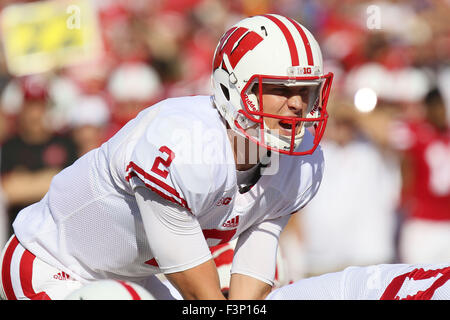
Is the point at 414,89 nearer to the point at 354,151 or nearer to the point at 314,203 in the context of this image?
the point at 354,151

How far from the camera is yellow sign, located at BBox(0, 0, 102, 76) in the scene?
6.10 metres

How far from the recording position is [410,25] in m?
8.65

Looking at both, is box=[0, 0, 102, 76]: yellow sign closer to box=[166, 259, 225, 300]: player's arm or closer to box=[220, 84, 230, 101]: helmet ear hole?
box=[220, 84, 230, 101]: helmet ear hole

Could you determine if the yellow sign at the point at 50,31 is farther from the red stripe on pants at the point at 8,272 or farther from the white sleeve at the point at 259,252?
the white sleeve at the point at 259,252

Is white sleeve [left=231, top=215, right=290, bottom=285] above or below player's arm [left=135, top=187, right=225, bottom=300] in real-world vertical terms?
below

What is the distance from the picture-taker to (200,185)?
2.88 m

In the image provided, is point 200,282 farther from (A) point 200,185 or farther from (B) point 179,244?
(A) point 200,185

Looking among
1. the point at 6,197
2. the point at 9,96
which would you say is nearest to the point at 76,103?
the point at 9,96

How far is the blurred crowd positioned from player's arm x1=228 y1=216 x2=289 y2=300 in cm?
220

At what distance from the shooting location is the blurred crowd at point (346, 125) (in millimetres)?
6574

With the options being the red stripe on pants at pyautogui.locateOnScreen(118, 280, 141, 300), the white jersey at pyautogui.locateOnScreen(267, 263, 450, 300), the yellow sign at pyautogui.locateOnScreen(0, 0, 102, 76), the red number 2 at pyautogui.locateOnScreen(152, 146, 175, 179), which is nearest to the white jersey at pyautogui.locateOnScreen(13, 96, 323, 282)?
the red number 2 at pyautogui.locateOnScreen(152, 146, 175, 179)

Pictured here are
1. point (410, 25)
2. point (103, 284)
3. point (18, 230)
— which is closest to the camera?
point (103, 284)

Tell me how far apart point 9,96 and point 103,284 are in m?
5.60

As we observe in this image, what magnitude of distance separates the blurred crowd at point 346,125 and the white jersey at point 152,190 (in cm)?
232
